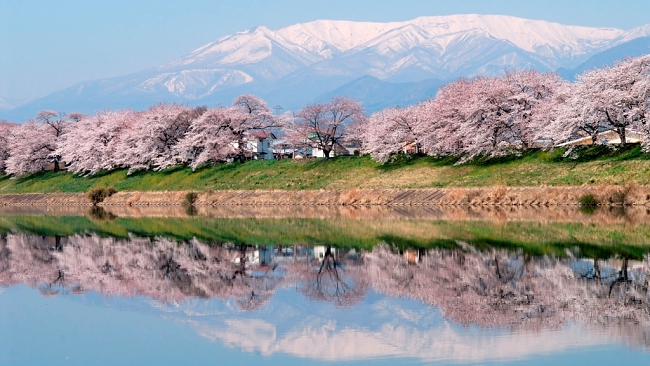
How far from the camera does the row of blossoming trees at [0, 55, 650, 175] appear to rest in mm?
55438

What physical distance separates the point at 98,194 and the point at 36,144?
24540mm

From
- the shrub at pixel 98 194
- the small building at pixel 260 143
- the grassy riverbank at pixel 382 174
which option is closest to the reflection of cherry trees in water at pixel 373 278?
the grassy riverbank at pixel 382 174

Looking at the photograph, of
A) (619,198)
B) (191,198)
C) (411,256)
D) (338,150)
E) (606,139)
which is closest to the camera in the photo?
(411,256)

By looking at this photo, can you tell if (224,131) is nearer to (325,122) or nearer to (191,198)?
(325,122)

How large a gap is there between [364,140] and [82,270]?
52170mm

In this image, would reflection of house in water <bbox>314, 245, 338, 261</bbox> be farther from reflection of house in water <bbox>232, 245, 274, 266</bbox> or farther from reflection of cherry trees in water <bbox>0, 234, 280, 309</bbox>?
reflection of cherry trees in water <bbox>0, 234, 280, 309</bbox>

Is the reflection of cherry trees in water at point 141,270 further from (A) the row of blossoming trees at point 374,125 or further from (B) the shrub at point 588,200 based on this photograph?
(A) the row of blossoming trees at point 374,125

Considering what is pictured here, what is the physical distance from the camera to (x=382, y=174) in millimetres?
66750

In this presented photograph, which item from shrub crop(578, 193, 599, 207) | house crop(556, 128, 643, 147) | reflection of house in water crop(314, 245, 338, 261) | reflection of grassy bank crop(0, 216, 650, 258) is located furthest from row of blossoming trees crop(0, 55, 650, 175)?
reflection of house in water crop(314, 245, 338, 261)

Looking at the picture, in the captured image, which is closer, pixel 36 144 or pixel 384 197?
pixel 384 197

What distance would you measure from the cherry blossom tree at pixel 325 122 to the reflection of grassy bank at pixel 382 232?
30.9 m

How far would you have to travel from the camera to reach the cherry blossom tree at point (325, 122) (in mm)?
81000

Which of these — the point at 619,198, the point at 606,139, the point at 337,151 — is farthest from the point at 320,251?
the point at 337,151

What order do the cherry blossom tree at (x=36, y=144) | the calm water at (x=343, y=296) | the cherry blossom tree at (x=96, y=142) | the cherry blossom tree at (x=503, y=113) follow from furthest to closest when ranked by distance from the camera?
the cherry blossom tree at (x=36, y=144)
the cherry blossom tree at (x=96, y=142)
the cherry blossom tree at (x=503, y=113)
the calm water at (x=343, y=296)
